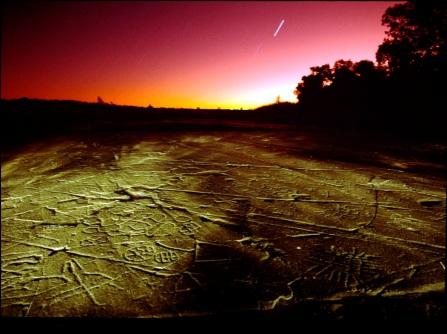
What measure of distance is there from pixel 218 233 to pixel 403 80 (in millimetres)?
12402

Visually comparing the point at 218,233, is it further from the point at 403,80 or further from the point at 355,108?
the point at 403,80

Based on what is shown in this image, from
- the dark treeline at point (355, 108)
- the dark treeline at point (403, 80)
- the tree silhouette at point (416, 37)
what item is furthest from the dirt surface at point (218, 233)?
the tree silhouette at point (416, 37)

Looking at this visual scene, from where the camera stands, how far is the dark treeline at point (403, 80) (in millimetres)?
9859

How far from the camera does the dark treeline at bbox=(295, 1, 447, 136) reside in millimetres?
9859

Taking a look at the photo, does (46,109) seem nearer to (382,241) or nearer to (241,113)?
(241,113)

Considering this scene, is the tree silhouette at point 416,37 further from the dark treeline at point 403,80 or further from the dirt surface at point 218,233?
the dirt surface at point 218,233

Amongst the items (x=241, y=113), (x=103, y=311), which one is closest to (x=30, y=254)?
(x=103, y=311)

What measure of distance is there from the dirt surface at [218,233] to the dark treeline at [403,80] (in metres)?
6.20

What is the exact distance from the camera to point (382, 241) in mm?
2098

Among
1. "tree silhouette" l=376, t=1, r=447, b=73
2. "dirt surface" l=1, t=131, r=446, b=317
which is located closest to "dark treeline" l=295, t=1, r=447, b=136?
"tree silhouette" l=376, t=1, r=447, b=73

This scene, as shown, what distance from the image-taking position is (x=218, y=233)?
89.9 inches

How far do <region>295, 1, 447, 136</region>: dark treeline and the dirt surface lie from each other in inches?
244

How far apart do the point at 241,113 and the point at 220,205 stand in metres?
6.75

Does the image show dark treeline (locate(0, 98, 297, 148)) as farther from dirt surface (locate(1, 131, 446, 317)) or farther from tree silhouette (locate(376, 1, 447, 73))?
tree silhouette (locate(376, 1, 447, 73))
